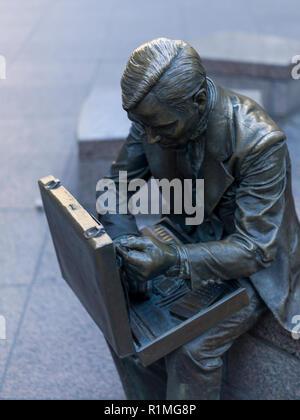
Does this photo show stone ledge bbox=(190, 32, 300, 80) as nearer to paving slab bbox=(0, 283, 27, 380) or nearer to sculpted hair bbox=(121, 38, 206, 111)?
paving slab bbox=(0, 283, 27, 380)

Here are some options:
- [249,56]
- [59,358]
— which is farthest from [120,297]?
[249,56]

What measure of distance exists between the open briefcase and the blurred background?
1050 millimetres

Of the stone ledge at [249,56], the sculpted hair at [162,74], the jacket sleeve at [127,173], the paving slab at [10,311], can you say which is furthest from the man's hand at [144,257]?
the stone ledge at [249,56]

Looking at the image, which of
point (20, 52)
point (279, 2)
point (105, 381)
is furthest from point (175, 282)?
point (279, 2)

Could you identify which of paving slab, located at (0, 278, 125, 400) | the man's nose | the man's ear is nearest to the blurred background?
paving slab, located at (0, 278, 125, 400)

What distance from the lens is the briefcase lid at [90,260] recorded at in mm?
1838

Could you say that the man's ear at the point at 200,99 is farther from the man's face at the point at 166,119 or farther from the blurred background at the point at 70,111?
the blurred background at the point at 70,111

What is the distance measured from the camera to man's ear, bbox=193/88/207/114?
6.55ft

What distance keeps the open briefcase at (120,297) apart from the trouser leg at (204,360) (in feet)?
0.28

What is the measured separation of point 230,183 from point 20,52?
719cm

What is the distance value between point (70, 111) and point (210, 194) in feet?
15.3

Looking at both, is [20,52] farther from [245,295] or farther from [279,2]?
[245,295]

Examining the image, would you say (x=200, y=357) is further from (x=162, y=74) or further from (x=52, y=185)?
(x=162, y=74)

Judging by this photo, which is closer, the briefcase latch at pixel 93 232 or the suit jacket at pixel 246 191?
→ the briefcase latch at pixel 93 232
